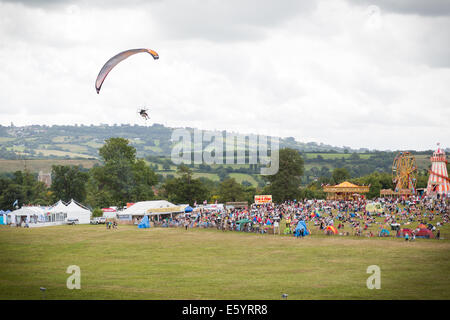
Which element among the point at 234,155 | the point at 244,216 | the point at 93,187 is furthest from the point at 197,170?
the point at 244,216

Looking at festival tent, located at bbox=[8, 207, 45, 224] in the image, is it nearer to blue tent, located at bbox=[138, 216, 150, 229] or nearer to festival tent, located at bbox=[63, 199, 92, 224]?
festival tent, located at bbox=[63, 199, 92, 224]

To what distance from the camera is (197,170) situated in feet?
475

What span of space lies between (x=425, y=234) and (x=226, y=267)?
15.3 m

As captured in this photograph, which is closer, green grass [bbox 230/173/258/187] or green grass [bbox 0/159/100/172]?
green grass [bbox 230/173/258/187]

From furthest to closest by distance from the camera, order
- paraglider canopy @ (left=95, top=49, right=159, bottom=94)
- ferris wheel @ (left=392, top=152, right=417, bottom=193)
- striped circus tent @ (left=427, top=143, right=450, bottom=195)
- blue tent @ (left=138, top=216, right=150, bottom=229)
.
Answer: ferris wheel @ (left=392, top=152, right=417, bottom=193), striped circus tent @ (left=427, top=143, right=450, bottom=195), blue tent @ (left=138, top=216, right=150, bottom=229), paraglider canopy @ (left=95, top=49, right=159, bottom=94)

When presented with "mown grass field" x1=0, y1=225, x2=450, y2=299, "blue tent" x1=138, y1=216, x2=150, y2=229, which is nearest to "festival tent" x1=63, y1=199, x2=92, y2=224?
"blue tent" x1=138, y1=216, x2=150, y2=229

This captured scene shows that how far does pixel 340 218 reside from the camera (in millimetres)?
38906

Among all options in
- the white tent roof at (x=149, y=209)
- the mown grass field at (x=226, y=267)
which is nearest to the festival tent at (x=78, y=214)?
the white tent roof at (x=149, y=209)

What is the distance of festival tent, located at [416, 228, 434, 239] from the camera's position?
29094mm

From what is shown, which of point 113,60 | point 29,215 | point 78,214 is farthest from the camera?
point 78,214

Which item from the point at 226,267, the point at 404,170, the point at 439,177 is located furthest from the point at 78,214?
the point at 439,177

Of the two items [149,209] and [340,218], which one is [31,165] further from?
[340,218]

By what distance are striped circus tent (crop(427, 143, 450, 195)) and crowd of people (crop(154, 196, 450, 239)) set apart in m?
10.3

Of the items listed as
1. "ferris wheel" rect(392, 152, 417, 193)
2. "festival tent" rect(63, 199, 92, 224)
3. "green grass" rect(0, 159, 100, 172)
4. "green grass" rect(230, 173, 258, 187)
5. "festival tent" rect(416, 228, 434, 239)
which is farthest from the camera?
"green grass" rect(0, 159, 100, 172)
